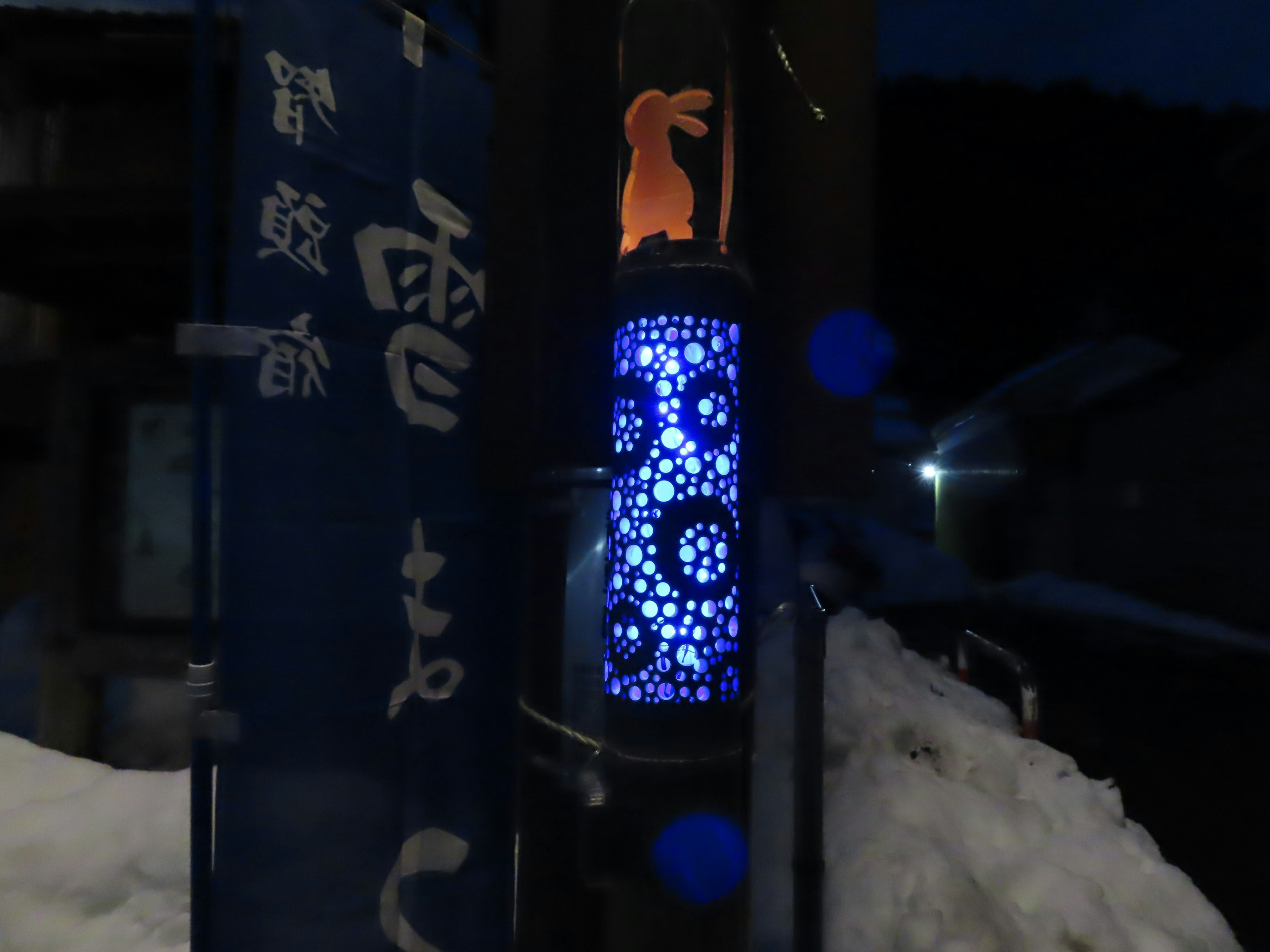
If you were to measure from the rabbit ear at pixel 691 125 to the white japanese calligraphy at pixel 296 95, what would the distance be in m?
1.19

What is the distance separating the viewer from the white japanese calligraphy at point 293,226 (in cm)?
181

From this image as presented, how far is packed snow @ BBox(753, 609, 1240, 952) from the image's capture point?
9.29ft

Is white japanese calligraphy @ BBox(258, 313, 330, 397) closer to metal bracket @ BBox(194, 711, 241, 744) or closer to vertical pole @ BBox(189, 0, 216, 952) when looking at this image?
vertical pole @ BBox(189, 0, 216, 952)

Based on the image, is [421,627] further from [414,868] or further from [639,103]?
[639,103]

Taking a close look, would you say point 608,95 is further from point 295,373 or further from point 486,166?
point 295,373

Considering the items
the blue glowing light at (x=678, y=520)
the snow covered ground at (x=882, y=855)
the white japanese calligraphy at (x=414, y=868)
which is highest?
the blue glowing light at (x=678, y=520)

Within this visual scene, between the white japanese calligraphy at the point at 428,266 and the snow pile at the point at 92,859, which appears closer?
the white japanese calligraphy at the point at 428,266

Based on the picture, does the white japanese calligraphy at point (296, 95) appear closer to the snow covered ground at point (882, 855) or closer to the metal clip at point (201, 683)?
the metal clip at point (201, 683)

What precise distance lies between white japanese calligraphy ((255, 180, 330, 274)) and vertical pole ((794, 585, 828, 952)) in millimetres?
2110

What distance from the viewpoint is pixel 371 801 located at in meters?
1.95

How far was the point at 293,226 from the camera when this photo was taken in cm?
184

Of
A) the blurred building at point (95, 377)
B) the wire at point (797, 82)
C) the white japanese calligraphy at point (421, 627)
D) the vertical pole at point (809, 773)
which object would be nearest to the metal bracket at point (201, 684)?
the white japanese calligraphy at point (421, 627)

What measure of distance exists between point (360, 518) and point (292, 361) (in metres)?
0.55

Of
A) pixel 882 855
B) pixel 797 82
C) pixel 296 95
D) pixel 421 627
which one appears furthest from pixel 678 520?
pixel 882 855
